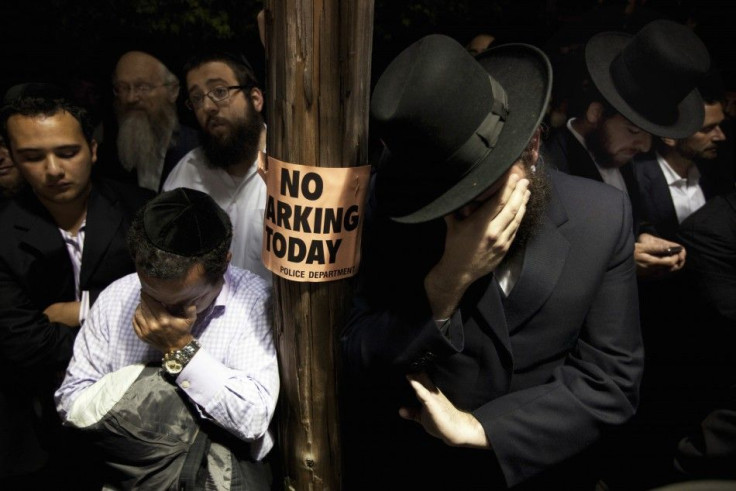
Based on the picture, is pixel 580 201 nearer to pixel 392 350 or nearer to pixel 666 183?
pixel 392 350

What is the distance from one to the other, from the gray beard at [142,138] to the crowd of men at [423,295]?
1.07 m

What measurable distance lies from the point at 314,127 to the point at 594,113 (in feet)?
6.99

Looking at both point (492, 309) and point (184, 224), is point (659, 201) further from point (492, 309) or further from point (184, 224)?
point (184, 224)

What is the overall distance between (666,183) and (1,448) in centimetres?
386

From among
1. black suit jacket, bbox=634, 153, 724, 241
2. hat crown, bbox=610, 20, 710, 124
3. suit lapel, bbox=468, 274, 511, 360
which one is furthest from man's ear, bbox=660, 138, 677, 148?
suit lapel, bbox=468, 274, 511, 360

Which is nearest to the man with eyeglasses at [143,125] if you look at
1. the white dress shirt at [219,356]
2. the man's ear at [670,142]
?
the white dress shirt at [219,356]

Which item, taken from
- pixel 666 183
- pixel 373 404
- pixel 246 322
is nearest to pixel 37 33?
pixel 246 322

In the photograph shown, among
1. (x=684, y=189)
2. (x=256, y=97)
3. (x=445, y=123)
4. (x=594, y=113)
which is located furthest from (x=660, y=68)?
(x=256, y=97)

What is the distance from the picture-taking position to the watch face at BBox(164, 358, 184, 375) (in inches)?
71.1

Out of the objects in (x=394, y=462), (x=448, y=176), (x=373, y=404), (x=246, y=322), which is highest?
(x=448, y=176)

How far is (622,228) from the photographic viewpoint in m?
1.78

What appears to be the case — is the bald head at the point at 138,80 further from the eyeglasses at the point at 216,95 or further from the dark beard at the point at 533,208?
the dark beard at the point at 533,208

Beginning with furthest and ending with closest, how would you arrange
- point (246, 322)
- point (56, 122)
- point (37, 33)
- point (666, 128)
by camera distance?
point (37, 33)
point (666, 128)
point (56, 122)
point (246, 322)

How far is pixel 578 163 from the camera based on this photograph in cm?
307
